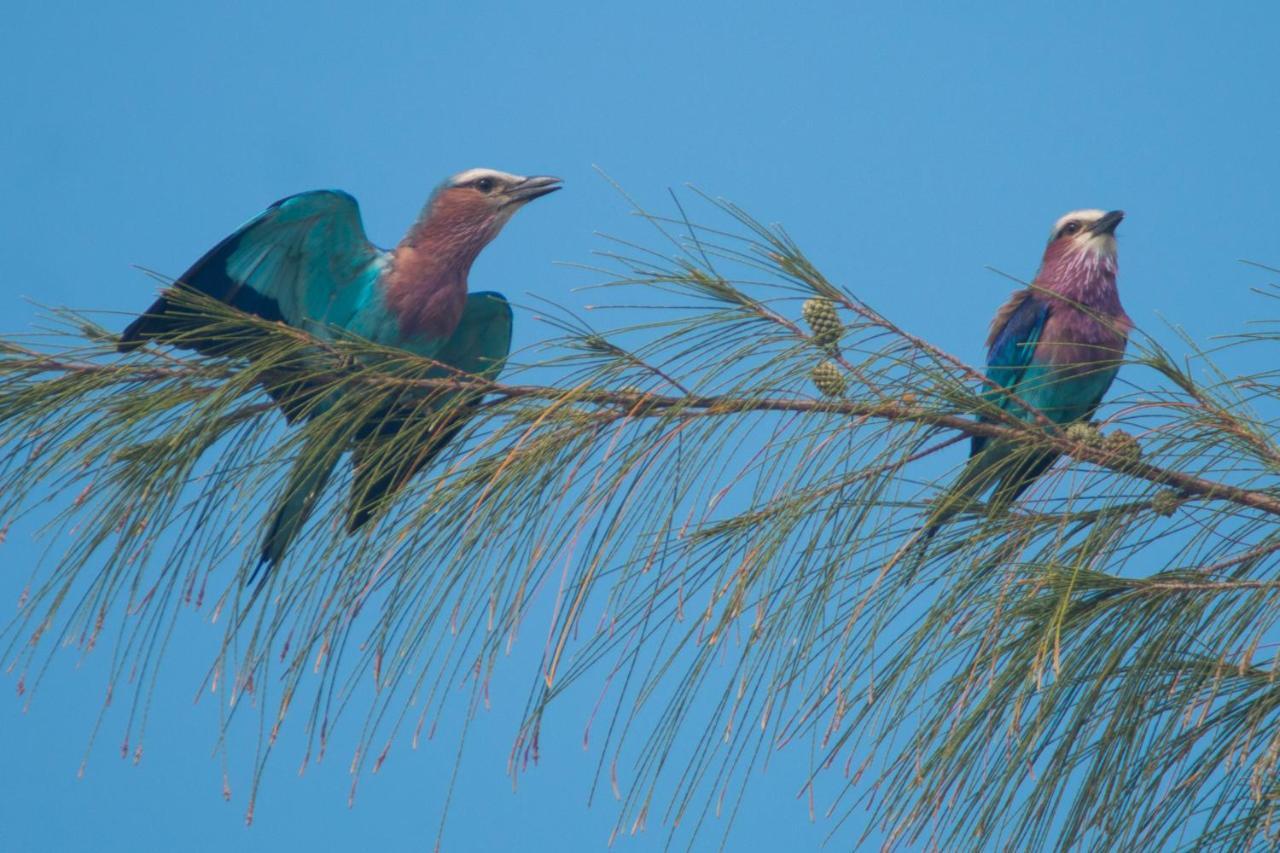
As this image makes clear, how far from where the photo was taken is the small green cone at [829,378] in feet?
6.21

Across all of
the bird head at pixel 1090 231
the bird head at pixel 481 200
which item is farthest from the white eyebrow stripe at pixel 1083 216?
the bird head at pixel 481 200

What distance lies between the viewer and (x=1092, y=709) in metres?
1.72

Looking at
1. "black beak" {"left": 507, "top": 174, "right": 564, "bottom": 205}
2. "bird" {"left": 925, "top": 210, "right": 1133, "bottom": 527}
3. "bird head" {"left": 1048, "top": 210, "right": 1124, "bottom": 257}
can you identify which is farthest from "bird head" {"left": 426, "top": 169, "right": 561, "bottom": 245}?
"bird head" {"left": 1048, "top": 210, "right": 1124, "bottom": 257}

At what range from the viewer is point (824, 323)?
6.24 feet

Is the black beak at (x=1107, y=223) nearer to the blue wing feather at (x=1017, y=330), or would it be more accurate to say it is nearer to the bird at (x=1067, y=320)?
the bird at (x=1067, y=320)

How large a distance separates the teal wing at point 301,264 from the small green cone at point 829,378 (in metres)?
1.78

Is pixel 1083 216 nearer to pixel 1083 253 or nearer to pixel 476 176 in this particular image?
pixel 1083 253

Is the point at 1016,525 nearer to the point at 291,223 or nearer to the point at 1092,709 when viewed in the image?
the point at 1092,709

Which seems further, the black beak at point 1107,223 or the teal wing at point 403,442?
the black beak at point 1107,223

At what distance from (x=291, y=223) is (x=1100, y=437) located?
2.27m

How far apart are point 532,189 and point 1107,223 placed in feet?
5.37

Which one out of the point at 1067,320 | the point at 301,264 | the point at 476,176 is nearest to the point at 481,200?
the point at 476,176

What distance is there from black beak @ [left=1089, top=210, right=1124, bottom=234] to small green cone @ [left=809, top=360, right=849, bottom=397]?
2.23m

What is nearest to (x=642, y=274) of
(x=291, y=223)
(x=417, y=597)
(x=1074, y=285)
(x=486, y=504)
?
(x=486, y=504)
